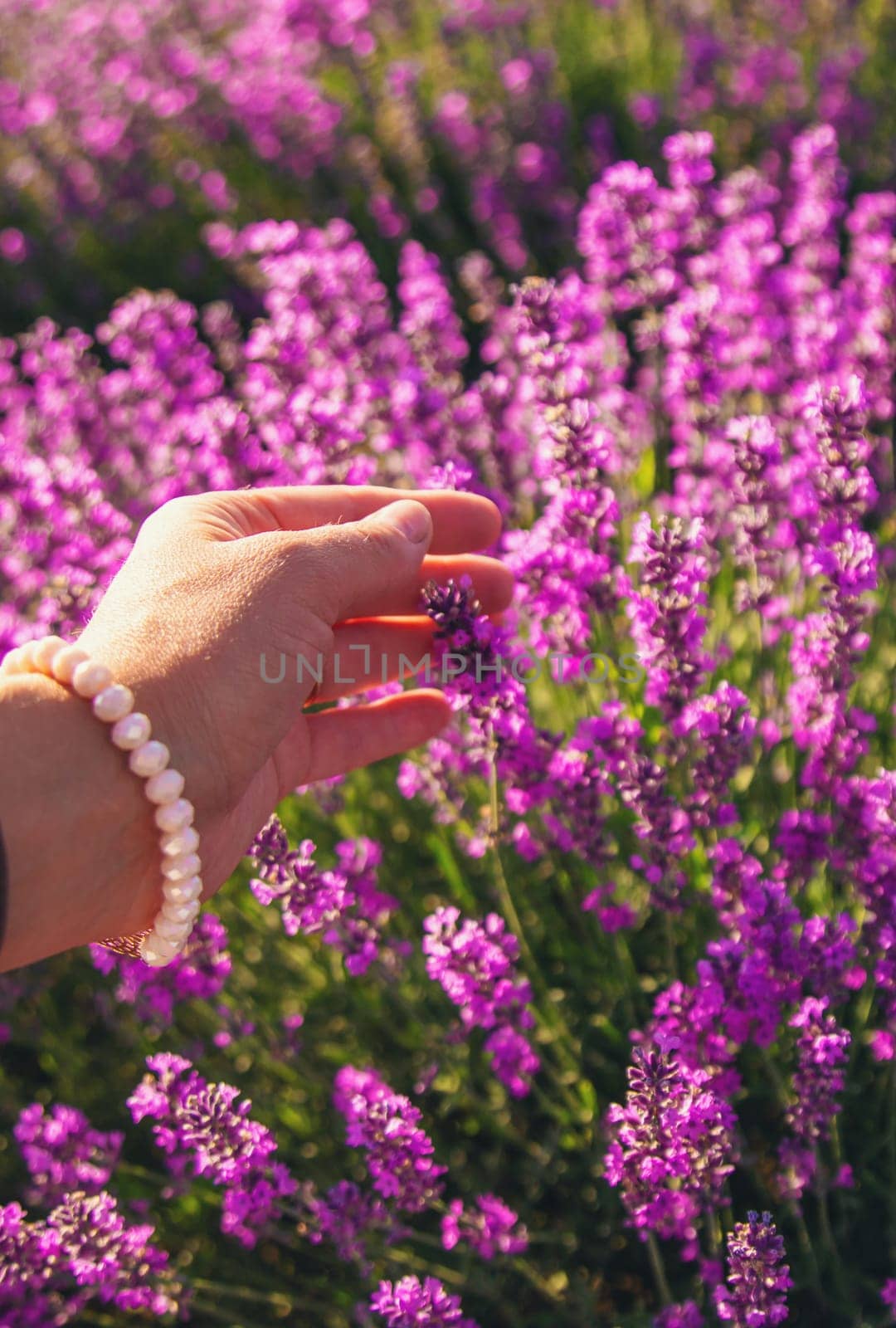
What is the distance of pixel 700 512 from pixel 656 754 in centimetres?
73

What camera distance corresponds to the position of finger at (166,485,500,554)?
2312mm

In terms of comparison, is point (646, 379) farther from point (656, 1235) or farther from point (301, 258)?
point (656, 1235)

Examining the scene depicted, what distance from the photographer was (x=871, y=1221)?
272 centimetres

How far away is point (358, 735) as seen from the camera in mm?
2625

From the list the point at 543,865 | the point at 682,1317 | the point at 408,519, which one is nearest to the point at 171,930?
the point at 408,519

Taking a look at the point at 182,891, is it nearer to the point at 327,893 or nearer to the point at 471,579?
the point at 327,893

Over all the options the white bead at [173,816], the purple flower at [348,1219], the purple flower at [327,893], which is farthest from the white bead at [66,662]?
the purple flower at [348,1219]

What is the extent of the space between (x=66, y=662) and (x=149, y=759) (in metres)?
0.20

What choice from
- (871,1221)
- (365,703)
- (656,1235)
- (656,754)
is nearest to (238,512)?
(365,703)

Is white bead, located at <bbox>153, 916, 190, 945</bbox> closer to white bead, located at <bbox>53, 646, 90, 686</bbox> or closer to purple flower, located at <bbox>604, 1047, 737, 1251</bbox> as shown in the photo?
white bead, located at <bbox>53, 646, 90, 686</bbox>

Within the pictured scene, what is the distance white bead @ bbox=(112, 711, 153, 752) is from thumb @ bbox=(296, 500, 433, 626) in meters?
0.40

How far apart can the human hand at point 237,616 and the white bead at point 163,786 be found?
67 millimetres

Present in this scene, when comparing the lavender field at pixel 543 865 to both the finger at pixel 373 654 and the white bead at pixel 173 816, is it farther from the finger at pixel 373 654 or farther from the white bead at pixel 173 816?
the white bead at pixel 173 816

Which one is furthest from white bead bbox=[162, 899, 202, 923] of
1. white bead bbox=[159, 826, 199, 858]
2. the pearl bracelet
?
white bead bbox=[159, 826, 199, 858]
